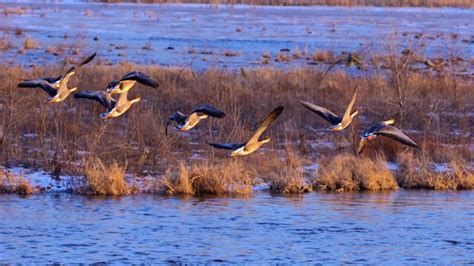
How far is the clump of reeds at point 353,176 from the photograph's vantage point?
1504cm

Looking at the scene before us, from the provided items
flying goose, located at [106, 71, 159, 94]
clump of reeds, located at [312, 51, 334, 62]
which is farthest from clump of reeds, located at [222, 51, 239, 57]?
flying goose, located at [106, 71, 159, 94]

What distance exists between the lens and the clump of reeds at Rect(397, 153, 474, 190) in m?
15.3

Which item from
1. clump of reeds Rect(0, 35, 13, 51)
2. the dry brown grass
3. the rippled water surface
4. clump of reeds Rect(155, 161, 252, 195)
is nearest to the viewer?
the rippled water surface

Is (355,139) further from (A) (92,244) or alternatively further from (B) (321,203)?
(A) (92,244)

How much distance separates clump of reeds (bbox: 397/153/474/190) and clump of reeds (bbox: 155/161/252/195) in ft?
8.38

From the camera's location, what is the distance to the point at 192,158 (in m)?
16.2

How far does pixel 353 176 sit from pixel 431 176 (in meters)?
1.20

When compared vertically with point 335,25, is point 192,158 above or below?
below

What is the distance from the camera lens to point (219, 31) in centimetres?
4294

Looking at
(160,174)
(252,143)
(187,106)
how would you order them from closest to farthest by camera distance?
1. (252,143)
2. (160,174)
3. (187,106)

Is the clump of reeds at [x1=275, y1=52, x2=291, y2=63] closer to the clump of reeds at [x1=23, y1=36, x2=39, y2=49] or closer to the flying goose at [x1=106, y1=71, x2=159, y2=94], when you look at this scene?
the clump of reeds at [x1=23, y1=36, x2=39, y2=49]

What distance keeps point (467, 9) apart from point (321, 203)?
163ft

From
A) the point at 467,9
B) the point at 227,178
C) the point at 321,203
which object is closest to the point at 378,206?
the point at 321,203

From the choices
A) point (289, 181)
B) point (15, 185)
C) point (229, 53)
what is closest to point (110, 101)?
point (15, 185)
